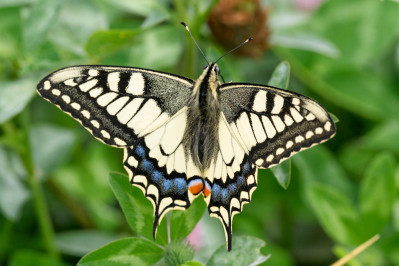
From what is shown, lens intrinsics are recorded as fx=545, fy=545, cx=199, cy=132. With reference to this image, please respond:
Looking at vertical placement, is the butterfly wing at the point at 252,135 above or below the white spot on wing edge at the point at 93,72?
below

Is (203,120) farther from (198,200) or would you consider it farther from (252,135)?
(198,200)

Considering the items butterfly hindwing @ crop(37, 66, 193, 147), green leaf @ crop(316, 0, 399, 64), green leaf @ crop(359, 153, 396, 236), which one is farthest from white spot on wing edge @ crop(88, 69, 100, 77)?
green leaf @ crop(316, 0, 399, 64)

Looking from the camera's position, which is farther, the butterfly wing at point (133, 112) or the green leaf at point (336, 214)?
the green leaf at point (336, 214)

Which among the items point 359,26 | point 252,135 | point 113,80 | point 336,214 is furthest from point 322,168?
point 113,80

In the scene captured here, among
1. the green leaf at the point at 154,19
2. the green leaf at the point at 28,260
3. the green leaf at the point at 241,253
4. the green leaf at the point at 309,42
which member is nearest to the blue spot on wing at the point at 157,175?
the green leaf at the point at 241,253

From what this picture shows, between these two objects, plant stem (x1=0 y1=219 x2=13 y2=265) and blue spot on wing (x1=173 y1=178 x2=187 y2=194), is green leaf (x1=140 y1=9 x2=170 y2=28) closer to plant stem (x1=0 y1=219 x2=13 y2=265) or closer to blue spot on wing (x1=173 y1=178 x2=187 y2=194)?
blue spot on wing (x1=173 y1=178 x2=187 y2=194)

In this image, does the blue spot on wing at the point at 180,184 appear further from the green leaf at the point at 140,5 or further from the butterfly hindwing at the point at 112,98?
the green leaf at the point at 140,5

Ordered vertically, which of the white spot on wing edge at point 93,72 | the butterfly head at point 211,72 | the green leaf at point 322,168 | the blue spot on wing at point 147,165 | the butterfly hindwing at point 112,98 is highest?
the white spot on wing edge at point 93,72

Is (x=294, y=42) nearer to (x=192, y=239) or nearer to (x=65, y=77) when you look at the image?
(x=192, y=239)
